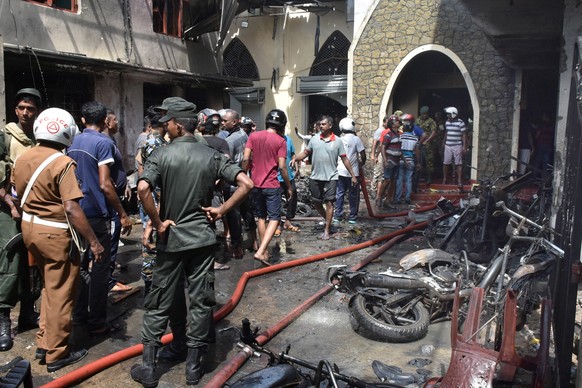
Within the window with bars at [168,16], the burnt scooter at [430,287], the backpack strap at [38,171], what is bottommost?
the burnt scooter at [430,287]

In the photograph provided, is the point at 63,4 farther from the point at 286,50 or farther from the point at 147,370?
the point at 147,370

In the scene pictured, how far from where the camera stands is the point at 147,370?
373 cm

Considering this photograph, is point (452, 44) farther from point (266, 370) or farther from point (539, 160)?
point (266, 370)

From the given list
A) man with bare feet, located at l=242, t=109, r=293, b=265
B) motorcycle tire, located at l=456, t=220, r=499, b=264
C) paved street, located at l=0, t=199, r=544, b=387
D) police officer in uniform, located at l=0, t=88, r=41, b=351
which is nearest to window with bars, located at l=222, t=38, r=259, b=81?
man with bare feet, located at l=242, t=109, r=293, b=265

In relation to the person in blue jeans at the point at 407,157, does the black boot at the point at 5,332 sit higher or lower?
lower

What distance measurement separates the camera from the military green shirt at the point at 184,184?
3807mm

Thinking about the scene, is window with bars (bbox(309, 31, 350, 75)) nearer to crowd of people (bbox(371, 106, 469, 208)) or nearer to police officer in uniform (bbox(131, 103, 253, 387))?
crowd of people (bbox(371, 106, 469, 208))

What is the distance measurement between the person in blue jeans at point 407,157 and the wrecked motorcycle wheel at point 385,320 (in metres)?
7.10

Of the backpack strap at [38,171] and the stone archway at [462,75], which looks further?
the stone archway at [462,75]

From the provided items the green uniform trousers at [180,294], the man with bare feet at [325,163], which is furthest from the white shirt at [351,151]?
the green uniform trousers at [180,294]

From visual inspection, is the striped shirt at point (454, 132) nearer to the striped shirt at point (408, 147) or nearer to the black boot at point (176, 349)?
the striped shirt at point (408, 147)

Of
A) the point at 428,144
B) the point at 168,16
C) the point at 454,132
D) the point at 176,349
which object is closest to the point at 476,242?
the point at 176,349

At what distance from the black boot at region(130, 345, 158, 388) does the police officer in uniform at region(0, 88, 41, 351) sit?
1342 mm

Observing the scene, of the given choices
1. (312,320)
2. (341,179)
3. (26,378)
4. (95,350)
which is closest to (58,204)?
(95,350)
